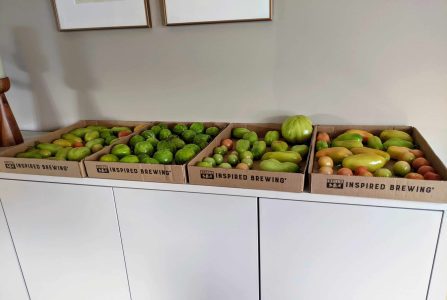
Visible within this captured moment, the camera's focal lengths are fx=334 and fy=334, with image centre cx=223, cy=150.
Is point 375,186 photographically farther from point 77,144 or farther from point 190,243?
point 77,144

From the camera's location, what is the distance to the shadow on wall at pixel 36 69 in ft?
5.49

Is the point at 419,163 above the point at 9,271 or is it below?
above

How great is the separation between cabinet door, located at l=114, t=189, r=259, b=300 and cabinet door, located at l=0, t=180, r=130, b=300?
3.0 inches

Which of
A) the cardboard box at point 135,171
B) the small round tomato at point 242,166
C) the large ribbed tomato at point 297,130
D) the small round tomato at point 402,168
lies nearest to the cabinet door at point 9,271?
the cardboard box at point 135,171

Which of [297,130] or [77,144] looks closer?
[297,130]

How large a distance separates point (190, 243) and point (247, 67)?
77cm

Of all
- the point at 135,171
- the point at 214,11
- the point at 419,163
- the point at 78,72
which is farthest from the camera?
the point at 78,72

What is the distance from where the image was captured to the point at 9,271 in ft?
4.91

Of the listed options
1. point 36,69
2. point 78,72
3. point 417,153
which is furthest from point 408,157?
point 36,69

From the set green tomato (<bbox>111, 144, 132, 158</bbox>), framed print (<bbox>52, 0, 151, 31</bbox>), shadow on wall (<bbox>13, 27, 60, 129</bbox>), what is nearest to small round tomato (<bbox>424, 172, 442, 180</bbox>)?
green tomato (<bbox>111, 144, 132, 158</bbox>)

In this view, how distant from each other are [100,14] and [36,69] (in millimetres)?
498

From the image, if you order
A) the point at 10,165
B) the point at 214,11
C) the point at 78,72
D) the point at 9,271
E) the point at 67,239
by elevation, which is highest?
the point at 214,11

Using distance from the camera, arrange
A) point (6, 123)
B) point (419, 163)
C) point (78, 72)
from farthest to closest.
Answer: point (78, 72)
point (6, 123)
point (419, 163)

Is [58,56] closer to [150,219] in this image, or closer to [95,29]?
[95,29]
